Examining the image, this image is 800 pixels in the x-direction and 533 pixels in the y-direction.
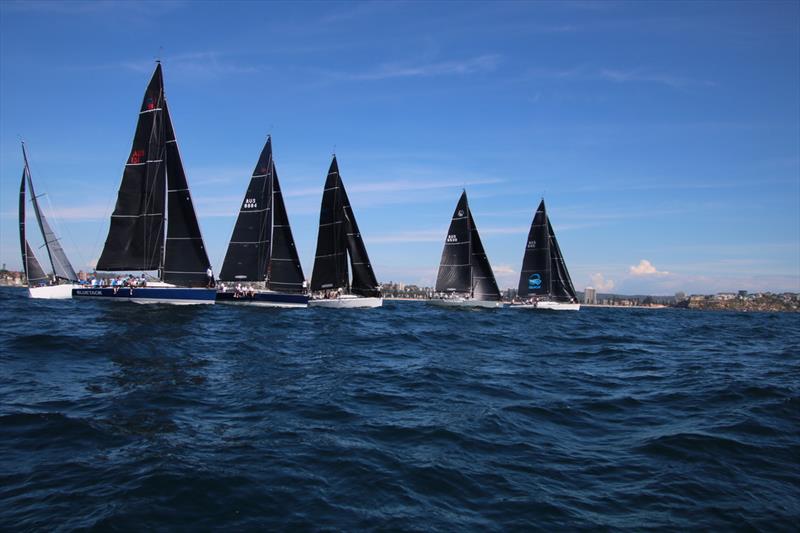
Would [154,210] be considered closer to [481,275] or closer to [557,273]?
[481,275]

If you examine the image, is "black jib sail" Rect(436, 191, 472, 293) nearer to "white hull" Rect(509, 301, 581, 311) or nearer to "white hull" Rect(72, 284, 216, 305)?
"white hull" Rect(509, 301, 581, 311)

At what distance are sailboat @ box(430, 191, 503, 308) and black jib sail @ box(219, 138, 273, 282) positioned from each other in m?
27.4

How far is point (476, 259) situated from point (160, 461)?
65.7 meters

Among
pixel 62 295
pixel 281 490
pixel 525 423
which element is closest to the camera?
pixel 281 490

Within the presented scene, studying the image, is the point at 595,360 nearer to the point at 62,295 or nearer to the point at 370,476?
the point at 370,476

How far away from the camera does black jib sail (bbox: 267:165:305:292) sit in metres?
51.8

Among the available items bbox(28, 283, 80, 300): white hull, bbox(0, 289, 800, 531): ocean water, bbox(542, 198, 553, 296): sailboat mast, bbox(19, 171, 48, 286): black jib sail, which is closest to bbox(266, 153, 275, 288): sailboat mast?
bbox(28, 283, 80, 300): white hull

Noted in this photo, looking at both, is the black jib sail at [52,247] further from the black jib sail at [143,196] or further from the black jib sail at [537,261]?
the black jib sail at [537,261]

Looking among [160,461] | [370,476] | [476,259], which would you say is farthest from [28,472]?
[476,259]

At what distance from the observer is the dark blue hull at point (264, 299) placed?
4997cm

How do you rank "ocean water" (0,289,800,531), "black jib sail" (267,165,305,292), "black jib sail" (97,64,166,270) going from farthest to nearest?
"black jib sail" (267,165,305,292)
"black jib sail" (97,64,166,270)
"ocean water" (0,289,800,531)

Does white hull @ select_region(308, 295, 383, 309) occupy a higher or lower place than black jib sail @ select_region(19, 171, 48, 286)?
lower

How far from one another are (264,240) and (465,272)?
29439 mm

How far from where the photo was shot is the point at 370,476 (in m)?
7.67
